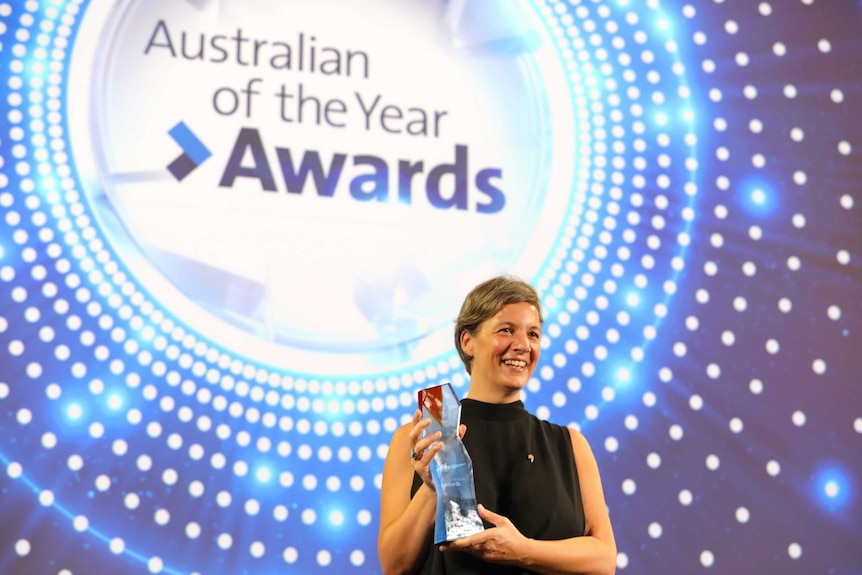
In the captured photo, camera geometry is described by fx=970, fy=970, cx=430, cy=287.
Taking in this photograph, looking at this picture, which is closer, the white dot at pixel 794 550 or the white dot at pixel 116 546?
the white dot at pixel 116 546

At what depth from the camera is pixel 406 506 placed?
164 cm

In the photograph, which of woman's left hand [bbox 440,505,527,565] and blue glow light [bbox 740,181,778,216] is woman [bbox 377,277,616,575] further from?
blue glow light [bbox 740,181,778,216]

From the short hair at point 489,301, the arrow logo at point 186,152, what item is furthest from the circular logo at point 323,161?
the short hair at point 489,301

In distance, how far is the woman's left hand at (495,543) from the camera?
1.49 metres

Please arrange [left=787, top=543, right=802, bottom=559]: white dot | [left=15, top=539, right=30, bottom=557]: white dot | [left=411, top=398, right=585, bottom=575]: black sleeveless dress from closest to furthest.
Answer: [left=411, top=398, right=585, bottom=575]: black sleeveless dress → [left=15, top=539, right=30, bottom=557]: white dot → [left=787, top=543, right=802, bottom=559]: white dot

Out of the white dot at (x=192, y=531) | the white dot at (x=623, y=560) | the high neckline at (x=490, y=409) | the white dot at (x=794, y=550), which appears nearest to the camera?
the high neckline at (x=490, y=409)

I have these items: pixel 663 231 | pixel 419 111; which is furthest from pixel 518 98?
pixel 663 231

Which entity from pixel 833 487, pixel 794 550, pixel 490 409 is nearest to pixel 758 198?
pixel 833 487

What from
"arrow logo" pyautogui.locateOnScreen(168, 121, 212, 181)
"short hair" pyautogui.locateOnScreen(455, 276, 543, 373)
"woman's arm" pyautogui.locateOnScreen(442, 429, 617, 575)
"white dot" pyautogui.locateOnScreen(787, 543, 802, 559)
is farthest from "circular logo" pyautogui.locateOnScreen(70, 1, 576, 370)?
"white dot" pyautogui.locateOnScreen(787, 543, 802, 559)

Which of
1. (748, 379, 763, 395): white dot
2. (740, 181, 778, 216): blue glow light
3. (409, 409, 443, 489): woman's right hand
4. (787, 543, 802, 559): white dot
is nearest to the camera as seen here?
(409, 409, 443, 489): woman's right hand

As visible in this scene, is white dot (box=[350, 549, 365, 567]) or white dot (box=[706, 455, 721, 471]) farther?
white dot (box=[706, 455, 721, 471])

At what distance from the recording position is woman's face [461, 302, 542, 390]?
1707mm

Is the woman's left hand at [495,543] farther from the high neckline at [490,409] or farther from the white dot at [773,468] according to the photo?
the white dot at [773,468]

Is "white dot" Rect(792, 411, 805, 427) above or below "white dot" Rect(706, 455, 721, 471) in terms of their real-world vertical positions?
above
